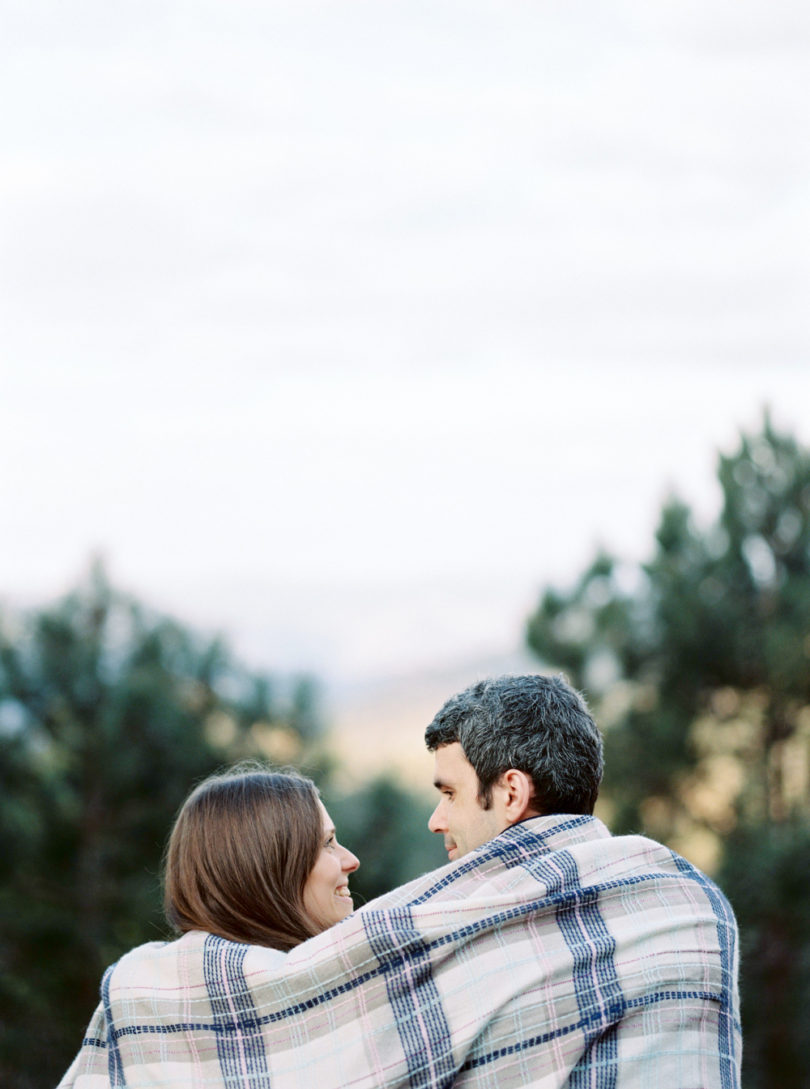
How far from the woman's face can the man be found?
19 centimetres

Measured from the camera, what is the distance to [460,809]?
2004 mm

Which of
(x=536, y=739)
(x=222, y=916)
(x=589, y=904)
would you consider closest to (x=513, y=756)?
(x=536, y=739)

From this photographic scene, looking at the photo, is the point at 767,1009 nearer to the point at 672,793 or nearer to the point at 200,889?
the point at 672,793

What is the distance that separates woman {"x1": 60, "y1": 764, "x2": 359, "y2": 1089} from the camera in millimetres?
1789

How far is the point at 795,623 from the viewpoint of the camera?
8.73m

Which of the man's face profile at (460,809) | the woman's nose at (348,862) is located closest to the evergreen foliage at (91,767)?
the woman's nose at (348,862)

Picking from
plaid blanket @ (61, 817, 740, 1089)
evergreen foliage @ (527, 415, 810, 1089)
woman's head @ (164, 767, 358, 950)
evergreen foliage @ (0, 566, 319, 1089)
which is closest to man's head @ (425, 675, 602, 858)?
plaid blanket @ (61, 817, 740, 1089)

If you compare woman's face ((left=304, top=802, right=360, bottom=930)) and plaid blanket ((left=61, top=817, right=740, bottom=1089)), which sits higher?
woman's face ((left=304, top=802, right=360, bottom=930))

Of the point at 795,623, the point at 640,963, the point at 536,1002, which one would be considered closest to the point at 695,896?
the point at 640,963

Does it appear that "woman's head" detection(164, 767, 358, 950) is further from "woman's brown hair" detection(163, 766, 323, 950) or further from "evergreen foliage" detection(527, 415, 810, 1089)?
"evergreen foliage" detection(527, 415, 810, 1089)

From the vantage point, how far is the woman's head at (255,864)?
198 centimetres

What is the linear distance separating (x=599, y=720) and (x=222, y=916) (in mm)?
7122

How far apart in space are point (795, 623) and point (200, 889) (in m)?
7.33

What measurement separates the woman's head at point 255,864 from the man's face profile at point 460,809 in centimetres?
20
